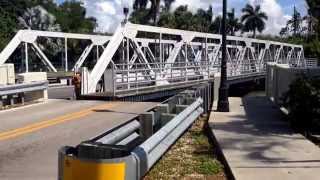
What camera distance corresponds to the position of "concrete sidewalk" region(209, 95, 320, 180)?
29.2ft

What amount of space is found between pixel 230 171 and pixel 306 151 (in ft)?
7.31

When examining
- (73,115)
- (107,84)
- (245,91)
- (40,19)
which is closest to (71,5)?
(40,19)

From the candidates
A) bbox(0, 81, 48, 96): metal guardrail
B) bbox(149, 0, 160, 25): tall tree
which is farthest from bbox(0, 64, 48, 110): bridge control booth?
bbox(149, 0, 160, 25): tall tree

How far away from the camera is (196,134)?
13352 millimetres

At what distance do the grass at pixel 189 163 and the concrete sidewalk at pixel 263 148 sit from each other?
0.87ft

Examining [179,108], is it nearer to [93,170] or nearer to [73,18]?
[93,170]

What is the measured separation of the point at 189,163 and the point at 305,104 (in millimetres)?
4606

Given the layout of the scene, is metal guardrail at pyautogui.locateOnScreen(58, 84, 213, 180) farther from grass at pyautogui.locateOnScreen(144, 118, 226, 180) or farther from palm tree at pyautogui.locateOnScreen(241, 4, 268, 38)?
palm tree at pyautogui.locateOnScreen(241, 4, 268, 38)

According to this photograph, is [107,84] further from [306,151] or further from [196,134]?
[306,151]

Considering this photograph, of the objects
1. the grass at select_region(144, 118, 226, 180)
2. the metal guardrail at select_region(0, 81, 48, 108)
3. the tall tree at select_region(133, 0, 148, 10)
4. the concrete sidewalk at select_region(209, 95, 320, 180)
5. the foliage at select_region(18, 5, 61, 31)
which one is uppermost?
the tall tree at select_region(133, 0, 148, 10)

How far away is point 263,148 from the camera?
1105 cm

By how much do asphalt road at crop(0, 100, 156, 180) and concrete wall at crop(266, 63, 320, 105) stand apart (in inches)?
178

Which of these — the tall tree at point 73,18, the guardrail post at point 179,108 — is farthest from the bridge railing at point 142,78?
the tall tree at point 73,18

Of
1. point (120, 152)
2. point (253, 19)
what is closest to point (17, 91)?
point (120, 152)
